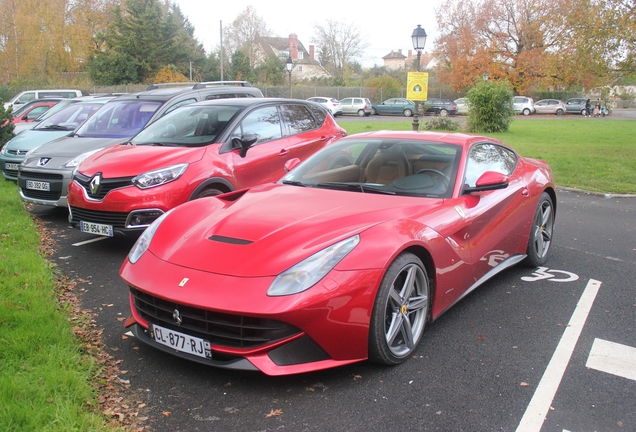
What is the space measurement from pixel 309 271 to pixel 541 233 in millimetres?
3458

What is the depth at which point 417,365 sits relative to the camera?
11.9ft

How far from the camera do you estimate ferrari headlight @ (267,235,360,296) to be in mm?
3156

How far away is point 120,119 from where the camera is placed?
364 inches

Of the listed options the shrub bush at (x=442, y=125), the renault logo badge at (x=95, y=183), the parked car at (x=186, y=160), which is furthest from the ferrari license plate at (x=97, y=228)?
the shrub bush at (x=442, y=125)

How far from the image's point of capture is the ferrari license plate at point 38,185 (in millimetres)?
7801

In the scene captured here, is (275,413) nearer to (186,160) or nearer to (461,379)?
(461,379)

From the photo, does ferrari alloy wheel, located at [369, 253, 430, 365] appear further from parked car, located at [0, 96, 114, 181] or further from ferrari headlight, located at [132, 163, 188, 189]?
parked car, located at [0, 96, 114, 181]

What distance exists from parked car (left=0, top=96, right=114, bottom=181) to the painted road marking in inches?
352

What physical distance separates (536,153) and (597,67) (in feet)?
9.08

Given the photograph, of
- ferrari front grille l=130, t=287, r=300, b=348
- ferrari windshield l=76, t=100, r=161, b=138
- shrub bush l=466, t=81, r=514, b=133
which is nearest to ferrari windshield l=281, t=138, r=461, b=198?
ferrari front grille l=130, t=287, r=300, b=348

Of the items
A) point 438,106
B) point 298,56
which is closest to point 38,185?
point 438,106

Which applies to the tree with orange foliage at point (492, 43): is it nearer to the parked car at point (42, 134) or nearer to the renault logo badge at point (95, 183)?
the parked car at point (42, 134)

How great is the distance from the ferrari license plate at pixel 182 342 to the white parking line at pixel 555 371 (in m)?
1.72

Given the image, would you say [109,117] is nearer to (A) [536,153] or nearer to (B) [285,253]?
(B) [285,253]
